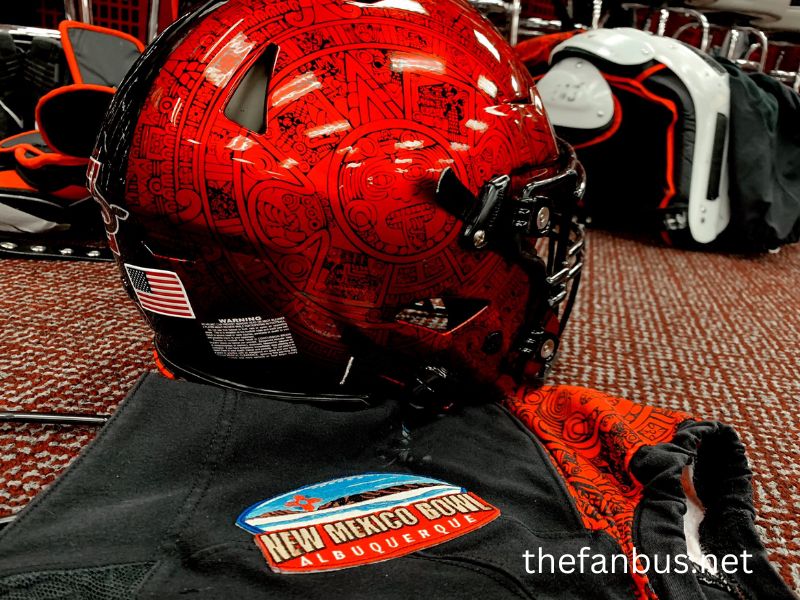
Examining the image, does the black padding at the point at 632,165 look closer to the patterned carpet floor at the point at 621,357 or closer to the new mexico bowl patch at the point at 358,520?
the patterned carpet floor at the point at 621,357

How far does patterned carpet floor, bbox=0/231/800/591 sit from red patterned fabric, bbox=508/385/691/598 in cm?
13

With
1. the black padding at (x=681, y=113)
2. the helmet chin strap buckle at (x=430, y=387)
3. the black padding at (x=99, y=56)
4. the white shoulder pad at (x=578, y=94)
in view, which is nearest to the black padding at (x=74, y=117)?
the black padding at (x=99, y=56)

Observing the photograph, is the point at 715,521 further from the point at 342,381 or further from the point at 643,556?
the point at 342,381

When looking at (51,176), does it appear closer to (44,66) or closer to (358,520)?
(44,66)

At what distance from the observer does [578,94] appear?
131 cm

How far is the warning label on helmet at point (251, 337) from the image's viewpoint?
1.67 ft

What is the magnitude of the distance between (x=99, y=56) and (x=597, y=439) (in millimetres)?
A: 1058

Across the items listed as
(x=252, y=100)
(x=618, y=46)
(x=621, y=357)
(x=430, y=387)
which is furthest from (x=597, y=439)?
(x=618, y=46)

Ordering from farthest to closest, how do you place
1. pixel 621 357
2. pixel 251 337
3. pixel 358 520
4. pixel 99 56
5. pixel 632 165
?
pixel 632 165, pixel 99 56, pixel 621 357, pixel 251 337, pixel 358 520

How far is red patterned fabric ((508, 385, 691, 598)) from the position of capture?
1.56 ft

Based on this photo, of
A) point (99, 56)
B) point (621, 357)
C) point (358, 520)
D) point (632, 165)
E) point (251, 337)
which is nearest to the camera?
point (358, 520)

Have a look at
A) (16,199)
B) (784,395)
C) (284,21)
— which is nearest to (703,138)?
(784,395)

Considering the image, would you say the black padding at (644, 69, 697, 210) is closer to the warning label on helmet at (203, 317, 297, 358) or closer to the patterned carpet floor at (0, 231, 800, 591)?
the patterned carpet floor at (0, 231, 800, 591)

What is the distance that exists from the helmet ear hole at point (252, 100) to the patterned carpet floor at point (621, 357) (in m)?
0.32
